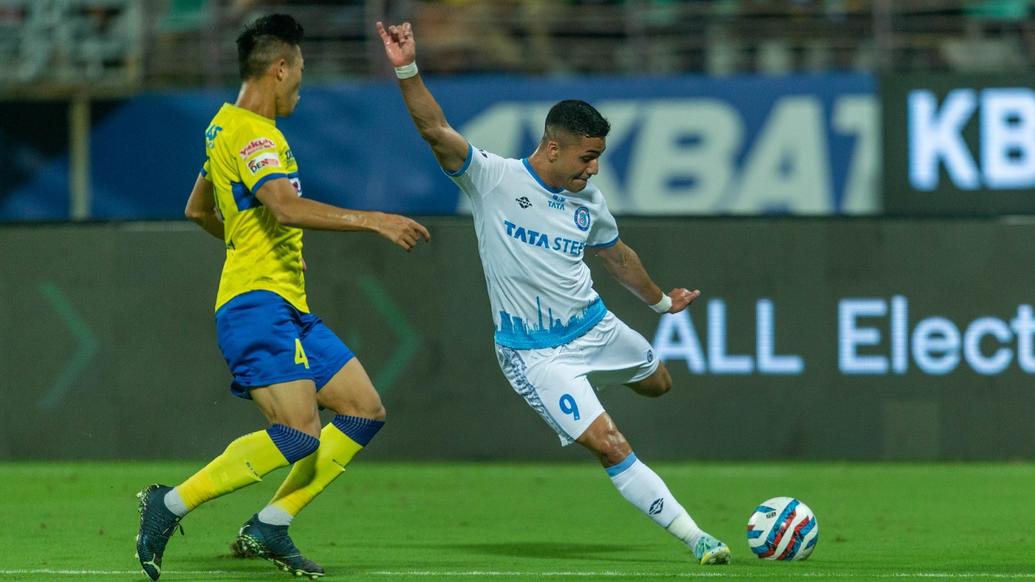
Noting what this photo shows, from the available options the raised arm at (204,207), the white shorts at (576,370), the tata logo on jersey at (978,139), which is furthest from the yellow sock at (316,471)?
the tata logo on jersey at (978,139)

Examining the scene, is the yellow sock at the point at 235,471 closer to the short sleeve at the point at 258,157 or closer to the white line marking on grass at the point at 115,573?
the white line marking on grass at the point at 115,573

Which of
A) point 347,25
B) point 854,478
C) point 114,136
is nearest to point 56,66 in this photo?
point 114,136

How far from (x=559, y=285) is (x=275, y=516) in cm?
165

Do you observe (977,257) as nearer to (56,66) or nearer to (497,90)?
(497,90)

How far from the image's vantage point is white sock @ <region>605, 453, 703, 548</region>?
7.70 meters

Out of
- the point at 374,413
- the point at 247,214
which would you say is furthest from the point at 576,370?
the point at 247,214

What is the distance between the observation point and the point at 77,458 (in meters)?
12.6

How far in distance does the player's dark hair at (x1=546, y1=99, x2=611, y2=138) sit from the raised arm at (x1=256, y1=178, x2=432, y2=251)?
1260 mm

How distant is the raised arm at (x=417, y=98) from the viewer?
7.50 metres

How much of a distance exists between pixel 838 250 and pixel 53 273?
5.60 meters

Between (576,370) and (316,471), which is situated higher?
(576,370)

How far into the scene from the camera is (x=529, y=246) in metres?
7.98

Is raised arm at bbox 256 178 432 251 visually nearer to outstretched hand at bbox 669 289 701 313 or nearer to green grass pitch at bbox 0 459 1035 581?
green grass pitch at bbox 0 459 1035 581

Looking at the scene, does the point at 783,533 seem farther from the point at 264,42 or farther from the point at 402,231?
the point at 264,42
